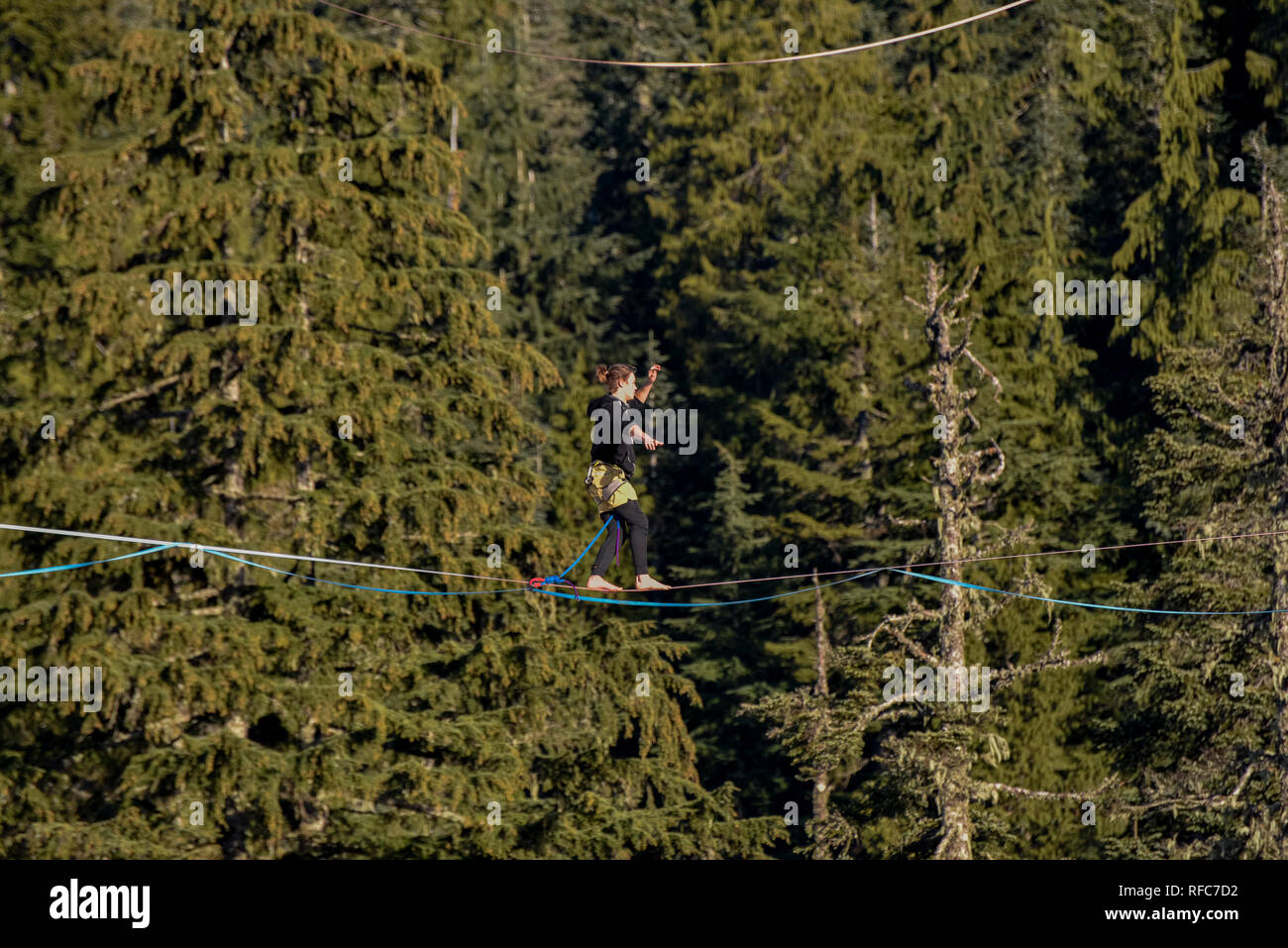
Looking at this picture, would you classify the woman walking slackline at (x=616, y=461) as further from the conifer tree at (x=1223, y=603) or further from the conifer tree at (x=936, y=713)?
the conifer tree at (x=1223, y=603)

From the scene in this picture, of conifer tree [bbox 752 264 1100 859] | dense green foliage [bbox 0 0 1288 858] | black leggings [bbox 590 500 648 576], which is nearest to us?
black leggings [bbox 590 500 648 576]

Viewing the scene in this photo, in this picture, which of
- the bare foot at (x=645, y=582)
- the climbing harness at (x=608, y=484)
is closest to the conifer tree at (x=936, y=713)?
the bare foot at (x=645, y=582)

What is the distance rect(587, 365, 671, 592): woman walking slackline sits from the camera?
14.5m

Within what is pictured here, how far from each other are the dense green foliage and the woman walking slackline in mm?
7793

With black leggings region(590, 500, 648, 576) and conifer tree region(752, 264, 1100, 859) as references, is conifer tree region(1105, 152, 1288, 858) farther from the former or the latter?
black leggings region(590, 500, 648, 576)

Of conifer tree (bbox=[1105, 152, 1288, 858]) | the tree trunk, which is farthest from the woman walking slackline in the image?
conifer tree (bbox=[1105, 152, 1288, 858])

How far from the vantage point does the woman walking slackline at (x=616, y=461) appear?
1452 centimetres

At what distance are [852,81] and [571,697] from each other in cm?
2393

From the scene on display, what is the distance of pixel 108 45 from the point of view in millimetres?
35906

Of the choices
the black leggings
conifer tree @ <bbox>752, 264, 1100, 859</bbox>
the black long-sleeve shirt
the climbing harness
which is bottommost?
conifer tree @ <bbox>752, 264, 1100, 859</bbox>

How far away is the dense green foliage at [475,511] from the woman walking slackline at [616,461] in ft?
25.6

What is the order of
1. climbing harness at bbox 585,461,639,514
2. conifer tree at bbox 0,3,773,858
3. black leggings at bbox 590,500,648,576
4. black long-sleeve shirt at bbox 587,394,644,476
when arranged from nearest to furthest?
1. black long-sleeve shirt at bbox 587,394,644,476
2. climbing harness at bbox 585,461,639,514
3. black leggings at bbox 590,500,648,576
4. conifer tree at bbox 0,3,773,858

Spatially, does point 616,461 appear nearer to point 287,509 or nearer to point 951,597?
point 287,509

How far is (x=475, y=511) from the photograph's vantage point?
77.9ft
